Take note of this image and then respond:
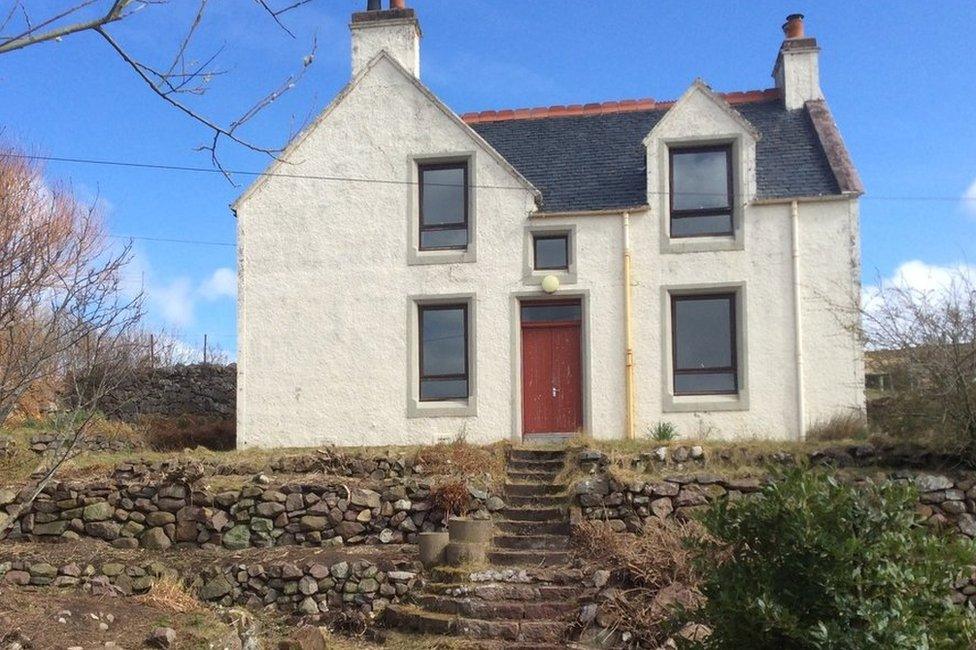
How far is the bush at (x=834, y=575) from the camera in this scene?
18.5 ft

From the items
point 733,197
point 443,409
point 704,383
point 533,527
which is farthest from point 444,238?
point 533,527

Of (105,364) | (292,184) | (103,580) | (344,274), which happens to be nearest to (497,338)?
(344,274)

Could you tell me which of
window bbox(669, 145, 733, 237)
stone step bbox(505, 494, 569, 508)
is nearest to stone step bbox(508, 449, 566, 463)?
stone step bbox(505, 494, 569, 508)

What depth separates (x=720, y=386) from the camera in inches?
597

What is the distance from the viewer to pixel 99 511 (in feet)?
43.1

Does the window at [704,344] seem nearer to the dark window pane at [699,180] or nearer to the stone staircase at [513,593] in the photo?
A: the dark window pane at [699,180]

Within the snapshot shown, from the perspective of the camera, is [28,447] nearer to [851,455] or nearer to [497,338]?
[497,338]

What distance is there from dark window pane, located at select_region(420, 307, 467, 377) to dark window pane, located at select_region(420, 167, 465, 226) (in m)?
1.58

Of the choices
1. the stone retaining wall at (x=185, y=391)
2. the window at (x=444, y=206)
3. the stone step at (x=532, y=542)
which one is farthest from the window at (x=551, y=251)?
the stone retaining wall at (x=185, y=391)

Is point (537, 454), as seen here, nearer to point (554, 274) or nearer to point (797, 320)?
point (554, 274)

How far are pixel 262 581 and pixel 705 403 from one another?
735cm

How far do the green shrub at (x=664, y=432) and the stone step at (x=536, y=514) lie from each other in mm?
2517

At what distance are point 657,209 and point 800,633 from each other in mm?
10510

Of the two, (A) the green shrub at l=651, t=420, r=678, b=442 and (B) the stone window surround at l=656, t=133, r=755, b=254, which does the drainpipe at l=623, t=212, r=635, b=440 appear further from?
(B) the stone window surround at l=656, t=133, r=755, b=254
